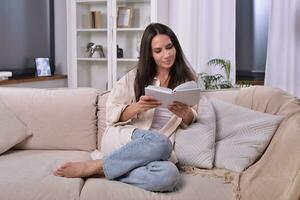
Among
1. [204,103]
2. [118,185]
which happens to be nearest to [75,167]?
[118,185]

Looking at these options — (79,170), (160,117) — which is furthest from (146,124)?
(79,170)

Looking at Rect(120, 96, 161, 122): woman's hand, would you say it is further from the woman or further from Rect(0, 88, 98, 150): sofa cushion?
Rect(0, 88, 98, 150): sofa cushion

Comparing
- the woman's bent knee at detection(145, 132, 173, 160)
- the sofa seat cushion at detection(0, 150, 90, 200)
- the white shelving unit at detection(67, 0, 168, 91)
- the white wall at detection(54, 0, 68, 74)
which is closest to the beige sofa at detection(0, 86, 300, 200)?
the sofa seat cushion at detection(0, 150, 90, 200)

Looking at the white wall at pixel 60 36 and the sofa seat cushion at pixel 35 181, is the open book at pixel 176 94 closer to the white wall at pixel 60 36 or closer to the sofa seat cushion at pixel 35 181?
the sofa seat cushion at pixel 35 181

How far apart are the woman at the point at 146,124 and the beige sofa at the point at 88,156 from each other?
0.06 meters

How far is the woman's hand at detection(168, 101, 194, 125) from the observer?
188 cm

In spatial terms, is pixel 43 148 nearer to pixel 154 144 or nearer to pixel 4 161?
pixel 4 161

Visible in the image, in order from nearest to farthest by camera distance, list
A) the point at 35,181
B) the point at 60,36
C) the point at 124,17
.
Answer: the point at 35,181
the point at 124,17
the point at 60,36

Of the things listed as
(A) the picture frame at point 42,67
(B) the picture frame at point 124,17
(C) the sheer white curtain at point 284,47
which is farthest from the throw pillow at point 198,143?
(A) the picture frame at point 42,67

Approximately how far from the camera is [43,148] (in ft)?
7.25

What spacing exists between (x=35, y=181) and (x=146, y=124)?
2.00 feet

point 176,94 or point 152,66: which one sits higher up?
point 152,66

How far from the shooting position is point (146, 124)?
1987 millimetres

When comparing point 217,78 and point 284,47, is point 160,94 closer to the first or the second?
point 217,78
